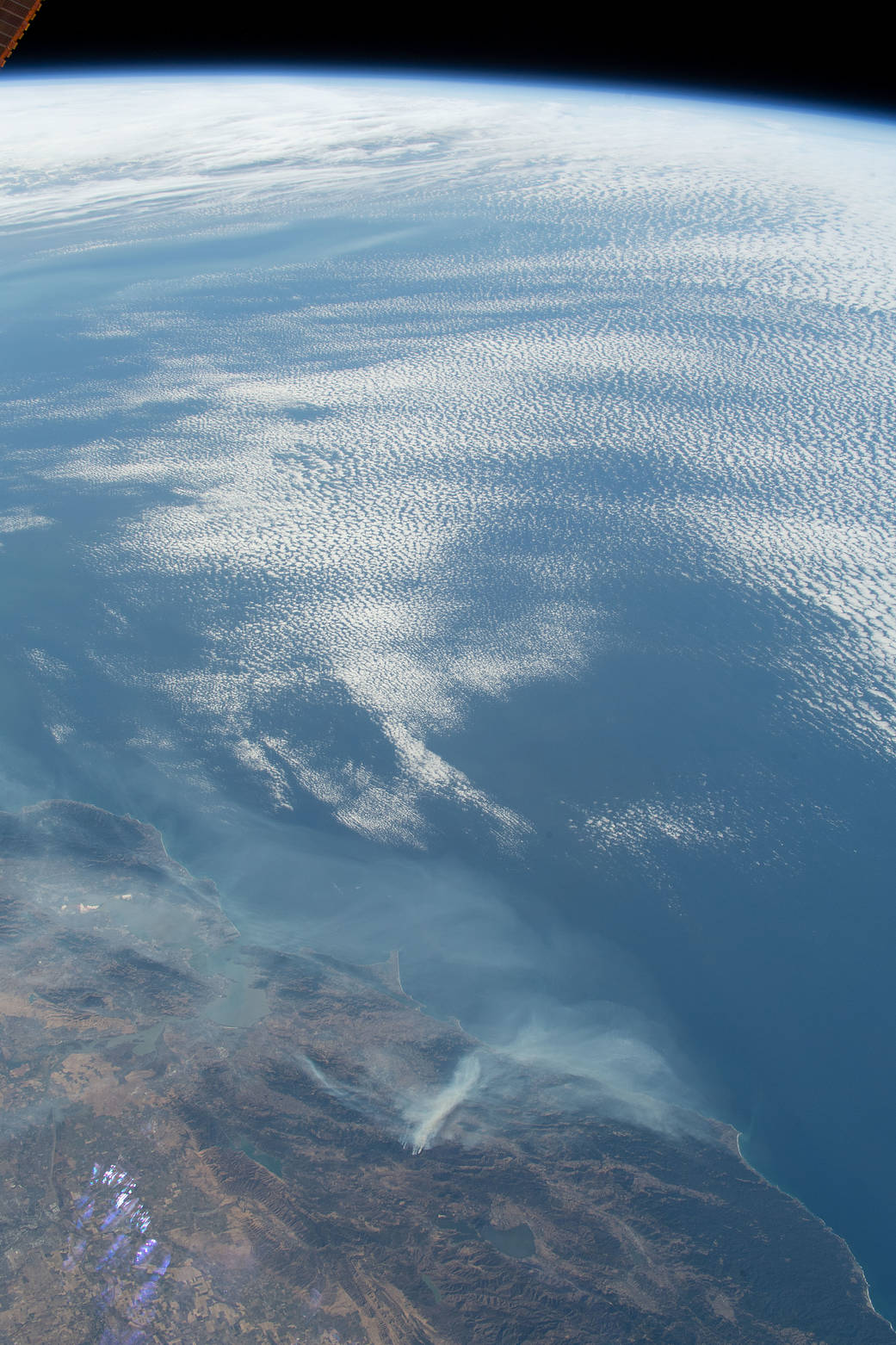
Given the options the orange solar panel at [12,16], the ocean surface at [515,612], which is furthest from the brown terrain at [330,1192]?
the orange solar panel at [12,16]

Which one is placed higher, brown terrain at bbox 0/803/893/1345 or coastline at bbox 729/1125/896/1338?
brown terrain at bbox 0/803/893/1345

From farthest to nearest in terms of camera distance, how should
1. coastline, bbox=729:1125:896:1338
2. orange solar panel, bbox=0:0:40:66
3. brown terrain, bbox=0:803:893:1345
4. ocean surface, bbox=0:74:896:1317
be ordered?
ocean surface, bbox=0:74:896:1317 < coastline, bbox=729:1125:896:1338 < brown terrain, bbox=0:803:893:1345 < orange solar panel, bbox=0:0:40:66

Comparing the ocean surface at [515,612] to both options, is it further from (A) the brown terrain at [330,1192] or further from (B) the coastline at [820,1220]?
(A) the brown terrain at [330,1192]

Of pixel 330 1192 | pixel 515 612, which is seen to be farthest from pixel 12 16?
pixel 515 612

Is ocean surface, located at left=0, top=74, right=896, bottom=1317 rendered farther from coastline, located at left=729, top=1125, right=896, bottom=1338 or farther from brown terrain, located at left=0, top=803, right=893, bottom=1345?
brown terrain, located at left=0, top=803, right=893, bottom=1345

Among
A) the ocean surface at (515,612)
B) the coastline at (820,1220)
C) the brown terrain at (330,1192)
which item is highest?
the ocean surface at (515,612)

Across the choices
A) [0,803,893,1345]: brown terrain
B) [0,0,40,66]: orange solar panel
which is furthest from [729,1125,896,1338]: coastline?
[0,0,40,66]: orange solar panel

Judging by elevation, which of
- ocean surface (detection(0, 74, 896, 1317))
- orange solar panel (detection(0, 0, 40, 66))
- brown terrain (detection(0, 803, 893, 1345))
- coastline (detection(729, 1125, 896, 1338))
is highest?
orange solar panel (detection(0, 0, 40, 66))
